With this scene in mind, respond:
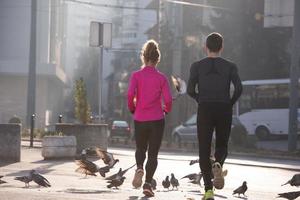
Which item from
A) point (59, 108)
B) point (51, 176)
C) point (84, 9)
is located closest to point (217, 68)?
point (51, 176)

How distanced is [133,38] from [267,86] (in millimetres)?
108455

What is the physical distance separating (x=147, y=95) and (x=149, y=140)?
0.57 metres

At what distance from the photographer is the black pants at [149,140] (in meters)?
9.43

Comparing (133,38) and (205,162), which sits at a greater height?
(133,38)

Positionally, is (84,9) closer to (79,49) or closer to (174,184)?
(79,49)

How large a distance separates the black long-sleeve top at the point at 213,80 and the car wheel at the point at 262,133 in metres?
34.7

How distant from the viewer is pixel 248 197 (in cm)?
1100

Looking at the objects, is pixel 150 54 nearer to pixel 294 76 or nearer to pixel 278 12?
pixel 278 12

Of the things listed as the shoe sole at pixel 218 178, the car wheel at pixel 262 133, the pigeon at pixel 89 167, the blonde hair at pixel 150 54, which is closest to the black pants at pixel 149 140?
the blonde hair at pixel 150 54

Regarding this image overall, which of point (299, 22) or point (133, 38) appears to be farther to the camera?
point (133, 38)

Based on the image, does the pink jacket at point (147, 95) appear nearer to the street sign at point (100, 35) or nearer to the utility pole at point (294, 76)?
the street sign at point (100, 35)

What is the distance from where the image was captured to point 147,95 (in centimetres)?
944

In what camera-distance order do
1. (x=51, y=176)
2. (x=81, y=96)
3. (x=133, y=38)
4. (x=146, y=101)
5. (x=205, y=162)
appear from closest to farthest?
1. (x=205, y=162)
2. (x=146, y=101)
3. (x=51, y=176)
4. (x=81, y=96)
5. (x=133, y=38)

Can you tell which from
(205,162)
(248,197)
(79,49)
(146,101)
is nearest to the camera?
(205,162)
